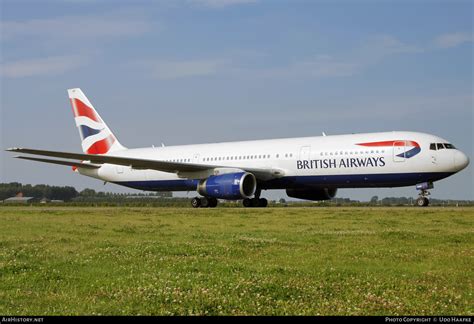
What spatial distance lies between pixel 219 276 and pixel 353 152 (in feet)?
85.0

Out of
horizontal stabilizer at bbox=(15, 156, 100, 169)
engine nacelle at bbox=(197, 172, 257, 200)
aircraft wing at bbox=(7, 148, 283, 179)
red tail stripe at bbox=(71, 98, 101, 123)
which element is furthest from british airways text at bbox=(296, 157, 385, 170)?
red tail stripe at bbox=(71, 98, 101, 123)

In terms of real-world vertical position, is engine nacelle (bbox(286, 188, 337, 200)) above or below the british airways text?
below

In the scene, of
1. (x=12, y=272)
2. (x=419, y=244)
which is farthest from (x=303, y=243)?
(x=12, y=272)

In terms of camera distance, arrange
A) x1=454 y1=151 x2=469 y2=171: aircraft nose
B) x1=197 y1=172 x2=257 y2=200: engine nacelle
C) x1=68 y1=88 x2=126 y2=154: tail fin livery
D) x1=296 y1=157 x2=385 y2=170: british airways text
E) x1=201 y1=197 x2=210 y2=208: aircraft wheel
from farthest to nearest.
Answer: x1=68 y1=88 x2=126 y2=154: tail fin livery → x1=201 y1=197 x2=210 y2=208: aircraft wheel → x1=197 y1=172 x2=257 y2=200: engine nacelle → x1=296 y1=157 x2=385 y2=170: british airways text → x1=454 y1=151 x2=469 y2=171: aircraft nose

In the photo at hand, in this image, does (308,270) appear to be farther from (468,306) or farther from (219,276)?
(468,306)

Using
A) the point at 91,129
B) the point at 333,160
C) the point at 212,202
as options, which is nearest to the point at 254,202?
the point at 212,202

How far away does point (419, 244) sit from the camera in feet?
45.3

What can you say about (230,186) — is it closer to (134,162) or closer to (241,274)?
(134,162)

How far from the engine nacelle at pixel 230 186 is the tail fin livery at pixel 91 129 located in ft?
47.7

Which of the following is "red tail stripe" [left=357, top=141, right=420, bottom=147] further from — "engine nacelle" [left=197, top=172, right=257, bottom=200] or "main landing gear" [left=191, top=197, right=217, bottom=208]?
"main landing gear" [left=191, top=197, right=217, bottom=208]

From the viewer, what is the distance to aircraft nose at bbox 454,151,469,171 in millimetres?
32188

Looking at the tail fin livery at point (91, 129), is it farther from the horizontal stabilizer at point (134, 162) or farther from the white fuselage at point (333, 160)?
the horizontal stabilizer at point (134, 162)

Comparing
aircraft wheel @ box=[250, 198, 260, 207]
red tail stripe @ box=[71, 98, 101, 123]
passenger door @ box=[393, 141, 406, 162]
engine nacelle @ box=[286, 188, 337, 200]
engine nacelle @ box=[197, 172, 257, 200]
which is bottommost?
aircraft wheel @ box=[250, 198, 260, 207]

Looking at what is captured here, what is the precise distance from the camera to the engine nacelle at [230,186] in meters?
34.9
